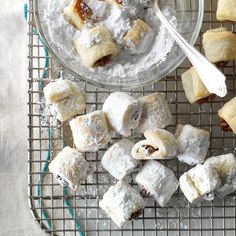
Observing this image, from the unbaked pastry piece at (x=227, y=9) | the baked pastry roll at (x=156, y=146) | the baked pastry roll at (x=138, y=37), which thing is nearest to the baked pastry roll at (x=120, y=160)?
the baked pastry roll at (x=156, y=146)

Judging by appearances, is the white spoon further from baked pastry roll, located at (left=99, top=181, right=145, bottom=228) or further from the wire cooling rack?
baked pastry roll, located at (left=99, top=181, right=145, bottom=228)

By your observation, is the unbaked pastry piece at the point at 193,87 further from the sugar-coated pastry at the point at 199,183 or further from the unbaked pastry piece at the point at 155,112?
the sugar-coated pastry at the point at 199,183

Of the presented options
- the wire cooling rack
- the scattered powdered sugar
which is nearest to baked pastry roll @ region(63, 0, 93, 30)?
the scattered powdered sugar

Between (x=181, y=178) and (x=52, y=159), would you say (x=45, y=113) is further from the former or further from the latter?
(x=181, y=178)

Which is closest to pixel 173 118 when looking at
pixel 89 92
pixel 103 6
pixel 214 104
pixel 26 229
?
pixel 214 104

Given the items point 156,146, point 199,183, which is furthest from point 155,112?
point 199,183
